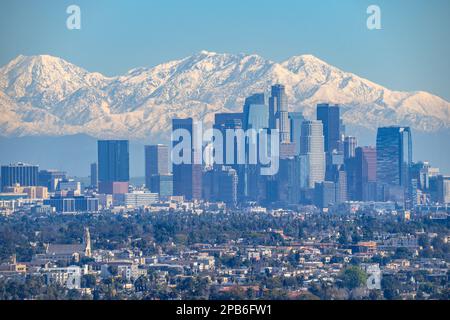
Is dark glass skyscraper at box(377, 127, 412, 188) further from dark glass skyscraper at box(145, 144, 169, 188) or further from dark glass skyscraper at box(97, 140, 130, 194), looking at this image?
dark glass skyscraper at box(97, 140, 130, 194)

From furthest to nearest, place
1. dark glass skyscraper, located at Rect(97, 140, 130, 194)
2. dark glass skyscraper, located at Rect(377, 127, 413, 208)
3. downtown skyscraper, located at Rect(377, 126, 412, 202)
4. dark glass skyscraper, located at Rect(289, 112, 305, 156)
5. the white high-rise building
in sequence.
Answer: dark glass skyscraper, located at Rect(289, 112, 305, 156) < the white high-rise building < dark glass skyscraper, located at Rect(97, 140, 130, 194) < downtown skyscraper, located at Rect(377, 126, 412, 202) < dark glass skyscraper, located at Rect(377, 127, 413, 208)

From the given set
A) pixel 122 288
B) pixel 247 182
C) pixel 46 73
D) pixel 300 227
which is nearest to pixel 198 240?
pixel 300 227

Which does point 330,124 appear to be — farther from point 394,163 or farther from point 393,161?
point 394,163

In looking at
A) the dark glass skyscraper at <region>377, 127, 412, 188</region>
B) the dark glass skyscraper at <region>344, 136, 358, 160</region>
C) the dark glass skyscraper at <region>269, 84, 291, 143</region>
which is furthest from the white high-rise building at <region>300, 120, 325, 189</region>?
the dark glass skyscraper at <region>377, 127, 412, 188</region>

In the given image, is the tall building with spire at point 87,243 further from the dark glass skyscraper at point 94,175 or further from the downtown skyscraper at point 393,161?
the dark glass skyscraper at point 94,175

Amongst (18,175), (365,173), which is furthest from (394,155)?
(18,175)

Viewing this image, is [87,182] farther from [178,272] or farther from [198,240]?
[178,272]
